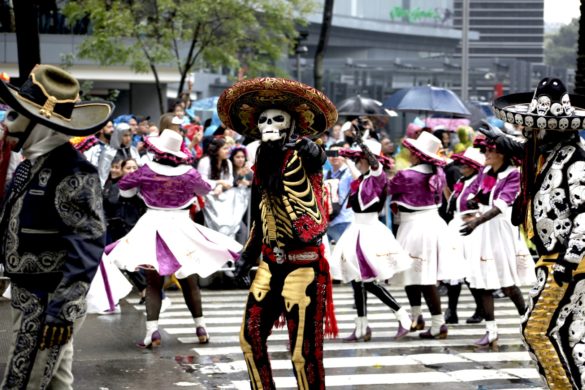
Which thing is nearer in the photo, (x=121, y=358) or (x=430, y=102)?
(x=121, y=358)

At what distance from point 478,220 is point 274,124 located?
138 inches

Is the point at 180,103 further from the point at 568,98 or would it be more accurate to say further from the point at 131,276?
the point at 568,98

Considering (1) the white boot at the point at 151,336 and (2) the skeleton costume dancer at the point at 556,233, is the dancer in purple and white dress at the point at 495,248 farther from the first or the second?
(2) the skeleton costume dancer at the point at 556,233

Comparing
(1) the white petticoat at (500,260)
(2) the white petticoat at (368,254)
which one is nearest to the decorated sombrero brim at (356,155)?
(2) the white petticoat at (368,254)

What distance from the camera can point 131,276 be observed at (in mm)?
14188

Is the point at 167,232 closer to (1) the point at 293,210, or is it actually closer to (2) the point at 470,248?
(2) the point at 470,248

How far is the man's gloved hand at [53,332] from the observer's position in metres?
6.30

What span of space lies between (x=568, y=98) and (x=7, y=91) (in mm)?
3571

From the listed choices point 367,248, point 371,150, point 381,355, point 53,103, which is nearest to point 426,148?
point 371,150

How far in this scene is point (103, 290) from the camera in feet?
27.0

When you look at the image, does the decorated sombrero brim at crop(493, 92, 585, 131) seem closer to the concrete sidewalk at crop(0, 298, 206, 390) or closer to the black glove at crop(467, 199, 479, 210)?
the concrete sidewalk at crop(0, 298, 206, 390)

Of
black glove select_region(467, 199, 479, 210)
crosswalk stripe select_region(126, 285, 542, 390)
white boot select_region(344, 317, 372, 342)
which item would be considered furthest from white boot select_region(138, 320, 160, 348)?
black glove select_region(467, 199, 479, 210)

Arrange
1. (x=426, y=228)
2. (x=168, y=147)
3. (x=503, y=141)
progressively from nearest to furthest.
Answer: (x=503, y=141) < (x=168, y=147) < (x=426, y=228)

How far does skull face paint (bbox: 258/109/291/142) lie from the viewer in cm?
776
